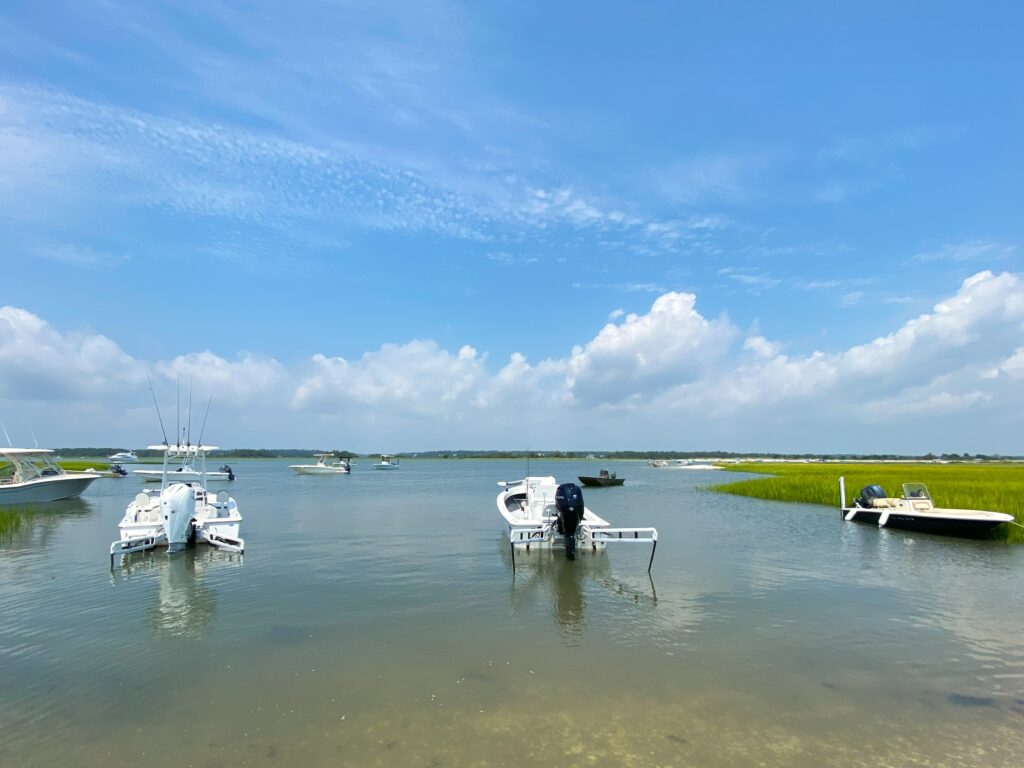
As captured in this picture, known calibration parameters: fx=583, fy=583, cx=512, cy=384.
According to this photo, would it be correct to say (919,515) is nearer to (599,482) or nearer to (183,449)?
(183,449)

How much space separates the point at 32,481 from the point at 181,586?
110 feet

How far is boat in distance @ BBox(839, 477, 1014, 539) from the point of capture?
22797mm

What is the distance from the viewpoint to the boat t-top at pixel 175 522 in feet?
66.2

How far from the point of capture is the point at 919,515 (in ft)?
82.3

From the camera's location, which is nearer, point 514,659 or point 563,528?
point 514,659

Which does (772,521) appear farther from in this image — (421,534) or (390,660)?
(390,660)

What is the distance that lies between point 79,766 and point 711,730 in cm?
766

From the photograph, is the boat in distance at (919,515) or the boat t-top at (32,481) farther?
the boat t-top at (32,481)

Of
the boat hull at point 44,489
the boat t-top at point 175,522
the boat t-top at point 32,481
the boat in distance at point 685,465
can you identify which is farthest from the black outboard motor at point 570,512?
the boat in distance at point 685,465

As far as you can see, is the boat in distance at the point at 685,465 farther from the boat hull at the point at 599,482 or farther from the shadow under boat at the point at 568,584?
the shadow under boat at the point at 568,584

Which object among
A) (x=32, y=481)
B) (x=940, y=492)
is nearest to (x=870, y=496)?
(x=940, y=492)

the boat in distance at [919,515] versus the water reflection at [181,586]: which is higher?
the boat in distance at [919,515]

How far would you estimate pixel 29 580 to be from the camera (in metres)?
17.0


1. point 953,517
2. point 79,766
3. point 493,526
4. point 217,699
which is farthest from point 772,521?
point 79,766
